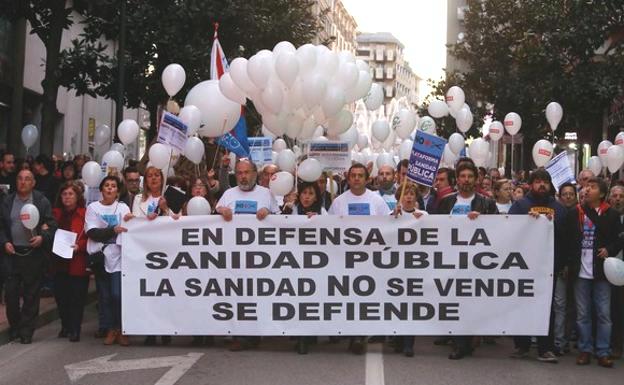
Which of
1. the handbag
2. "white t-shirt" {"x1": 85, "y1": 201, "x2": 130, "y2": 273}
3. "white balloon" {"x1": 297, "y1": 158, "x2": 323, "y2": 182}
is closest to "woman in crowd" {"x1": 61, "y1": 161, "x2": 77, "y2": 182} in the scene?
"white t-shirt" {"x1": 85, "y1": 201, "x2": 130, "y2": 273}

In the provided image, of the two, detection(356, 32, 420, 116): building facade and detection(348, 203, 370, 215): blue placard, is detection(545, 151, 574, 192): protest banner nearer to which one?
detection(348, 203, 370, 215): blue placard

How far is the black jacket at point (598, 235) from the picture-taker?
962 centimetres

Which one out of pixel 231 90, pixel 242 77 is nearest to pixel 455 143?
pixel 231 90

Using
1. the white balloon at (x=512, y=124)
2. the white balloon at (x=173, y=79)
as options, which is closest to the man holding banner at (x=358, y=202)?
the white balloon at (x=173, y=79)

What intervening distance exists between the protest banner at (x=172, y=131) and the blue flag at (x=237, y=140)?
3.52 meters

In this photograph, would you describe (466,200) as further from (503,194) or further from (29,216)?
(29,216)

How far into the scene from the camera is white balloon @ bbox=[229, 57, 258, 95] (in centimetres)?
1152

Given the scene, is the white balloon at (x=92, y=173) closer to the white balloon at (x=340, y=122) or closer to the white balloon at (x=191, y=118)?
the white balloon at (x=191, y=118)

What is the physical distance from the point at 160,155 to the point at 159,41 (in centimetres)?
1245

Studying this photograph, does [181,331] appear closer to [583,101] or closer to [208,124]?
[208,124]

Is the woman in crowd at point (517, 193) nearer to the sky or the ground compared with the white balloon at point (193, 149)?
nearer to the ground

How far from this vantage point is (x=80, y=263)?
10359 mm

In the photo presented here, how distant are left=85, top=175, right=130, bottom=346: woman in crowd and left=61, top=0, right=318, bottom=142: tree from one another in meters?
9.02

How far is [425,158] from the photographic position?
399 inches
